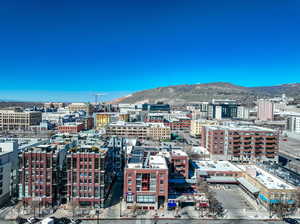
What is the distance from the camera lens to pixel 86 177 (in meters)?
32.6

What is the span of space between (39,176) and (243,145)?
5060 cm

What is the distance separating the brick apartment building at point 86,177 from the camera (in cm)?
3231

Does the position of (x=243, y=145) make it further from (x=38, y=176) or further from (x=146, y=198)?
(x=38, y=176)

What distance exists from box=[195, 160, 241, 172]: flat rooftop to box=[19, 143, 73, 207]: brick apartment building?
96.8ft

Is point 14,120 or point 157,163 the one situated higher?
point 14,120

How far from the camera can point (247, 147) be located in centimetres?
6081

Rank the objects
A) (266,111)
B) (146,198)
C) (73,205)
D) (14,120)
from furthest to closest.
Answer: (266,111) < (14,120) < (146,198) < (73,205)

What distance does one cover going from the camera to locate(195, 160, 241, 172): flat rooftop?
154ft

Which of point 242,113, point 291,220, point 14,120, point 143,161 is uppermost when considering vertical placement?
point 242,113

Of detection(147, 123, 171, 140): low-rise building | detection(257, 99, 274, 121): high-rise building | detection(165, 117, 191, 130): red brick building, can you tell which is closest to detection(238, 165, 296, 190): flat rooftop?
detection(147, 123, 171, 140): low-rise building

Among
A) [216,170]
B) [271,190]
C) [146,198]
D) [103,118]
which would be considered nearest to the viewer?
[146,198]

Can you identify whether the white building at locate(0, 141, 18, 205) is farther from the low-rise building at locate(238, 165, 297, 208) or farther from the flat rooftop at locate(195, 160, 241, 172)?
the low-rise building at locate(238, 165, 297, 208)

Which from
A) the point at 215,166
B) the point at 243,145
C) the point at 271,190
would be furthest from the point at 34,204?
the point at 243,145

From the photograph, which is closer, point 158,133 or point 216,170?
point 216,170
